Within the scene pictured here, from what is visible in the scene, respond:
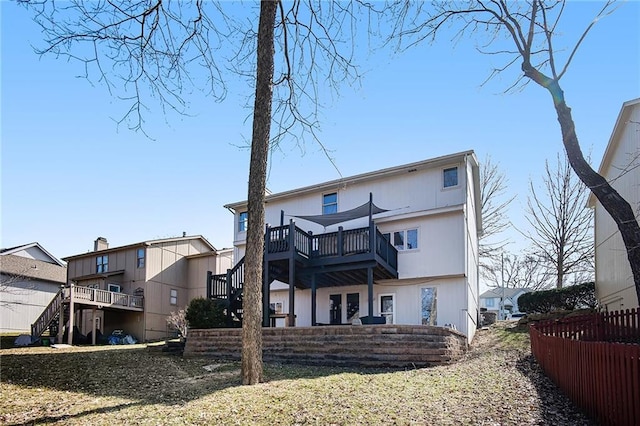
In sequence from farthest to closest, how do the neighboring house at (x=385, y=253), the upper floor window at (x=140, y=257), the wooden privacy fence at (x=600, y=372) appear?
the upper floor window at (x=140, y=257), the neighboring house at (x=385, y=253), the wooden privacy fence at (x=600, y=372)

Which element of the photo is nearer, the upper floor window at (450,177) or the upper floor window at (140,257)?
the upper floor window at (450,177)

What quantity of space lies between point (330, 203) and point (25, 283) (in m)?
22.5

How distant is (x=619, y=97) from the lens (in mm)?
13930

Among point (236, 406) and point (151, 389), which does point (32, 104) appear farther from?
point (236, 406)

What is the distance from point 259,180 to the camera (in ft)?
31.1

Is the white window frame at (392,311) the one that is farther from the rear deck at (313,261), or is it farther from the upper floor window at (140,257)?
the upper floor window at (140,257)

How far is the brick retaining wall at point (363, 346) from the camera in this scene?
12258 mm

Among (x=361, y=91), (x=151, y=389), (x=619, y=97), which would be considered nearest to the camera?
(x=151, y=389)

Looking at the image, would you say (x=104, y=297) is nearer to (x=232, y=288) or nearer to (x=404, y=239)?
(x=232, y=288)

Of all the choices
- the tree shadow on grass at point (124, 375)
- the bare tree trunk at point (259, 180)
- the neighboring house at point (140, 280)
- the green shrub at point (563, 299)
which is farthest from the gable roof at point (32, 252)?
the green shrub at point (563, 299)

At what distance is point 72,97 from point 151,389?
5.95 m

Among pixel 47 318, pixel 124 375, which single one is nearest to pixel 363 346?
pixel 124 375

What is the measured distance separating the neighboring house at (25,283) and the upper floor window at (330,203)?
19925mm

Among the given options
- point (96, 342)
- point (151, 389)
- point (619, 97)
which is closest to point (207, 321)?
point (151, 389)
